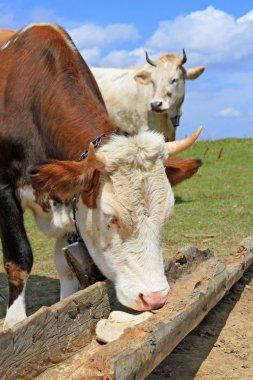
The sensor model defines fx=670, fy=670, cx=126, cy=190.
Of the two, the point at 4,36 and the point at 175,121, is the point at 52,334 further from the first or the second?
the point at 175,121

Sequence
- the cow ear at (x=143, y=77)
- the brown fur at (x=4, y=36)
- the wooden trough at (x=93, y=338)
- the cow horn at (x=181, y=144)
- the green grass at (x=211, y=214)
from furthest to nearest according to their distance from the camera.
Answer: the cow ear at (x=143, y=77), the green grass at (x=211, y=214), the brown fur at (x=4, y=36), the cow horn at (x=181, y=144), the wooden trough at (x=93, y=338)

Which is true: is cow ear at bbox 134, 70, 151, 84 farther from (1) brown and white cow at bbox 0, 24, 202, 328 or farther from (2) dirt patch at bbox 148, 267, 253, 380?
(2) dirt patch at bbox 148, 267, 253, 380

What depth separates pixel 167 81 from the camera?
1138 centimetres

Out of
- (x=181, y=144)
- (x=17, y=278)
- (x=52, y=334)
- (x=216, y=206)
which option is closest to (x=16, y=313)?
(x=17, y=278)

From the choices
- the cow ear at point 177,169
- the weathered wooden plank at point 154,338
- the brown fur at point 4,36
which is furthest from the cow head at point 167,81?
the cow ear at point 177,169

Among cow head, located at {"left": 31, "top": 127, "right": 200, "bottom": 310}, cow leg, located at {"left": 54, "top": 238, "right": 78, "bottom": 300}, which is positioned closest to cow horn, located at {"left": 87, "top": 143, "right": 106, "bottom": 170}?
cow head, located at {"left": 31, "top": 127, "right": 200, "bottom": 310}

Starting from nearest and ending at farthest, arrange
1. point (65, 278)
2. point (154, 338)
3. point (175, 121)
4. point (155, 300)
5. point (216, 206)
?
point (154, 338), point (155, 300), point (65, 278), point (216, 206), point (175, 121)

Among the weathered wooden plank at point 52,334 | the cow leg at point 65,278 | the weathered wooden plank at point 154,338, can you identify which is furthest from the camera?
the cow leg at point 65,278

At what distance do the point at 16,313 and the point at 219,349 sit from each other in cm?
144

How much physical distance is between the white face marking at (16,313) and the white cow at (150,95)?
6.84m

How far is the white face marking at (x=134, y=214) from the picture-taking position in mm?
3715

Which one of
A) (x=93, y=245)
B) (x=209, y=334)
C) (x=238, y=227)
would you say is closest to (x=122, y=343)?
(x=93, y=245)

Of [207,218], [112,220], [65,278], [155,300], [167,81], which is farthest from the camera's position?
[167,81]

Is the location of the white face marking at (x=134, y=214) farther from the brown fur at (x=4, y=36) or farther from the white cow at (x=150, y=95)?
the white cow at (x=150, y=95)
